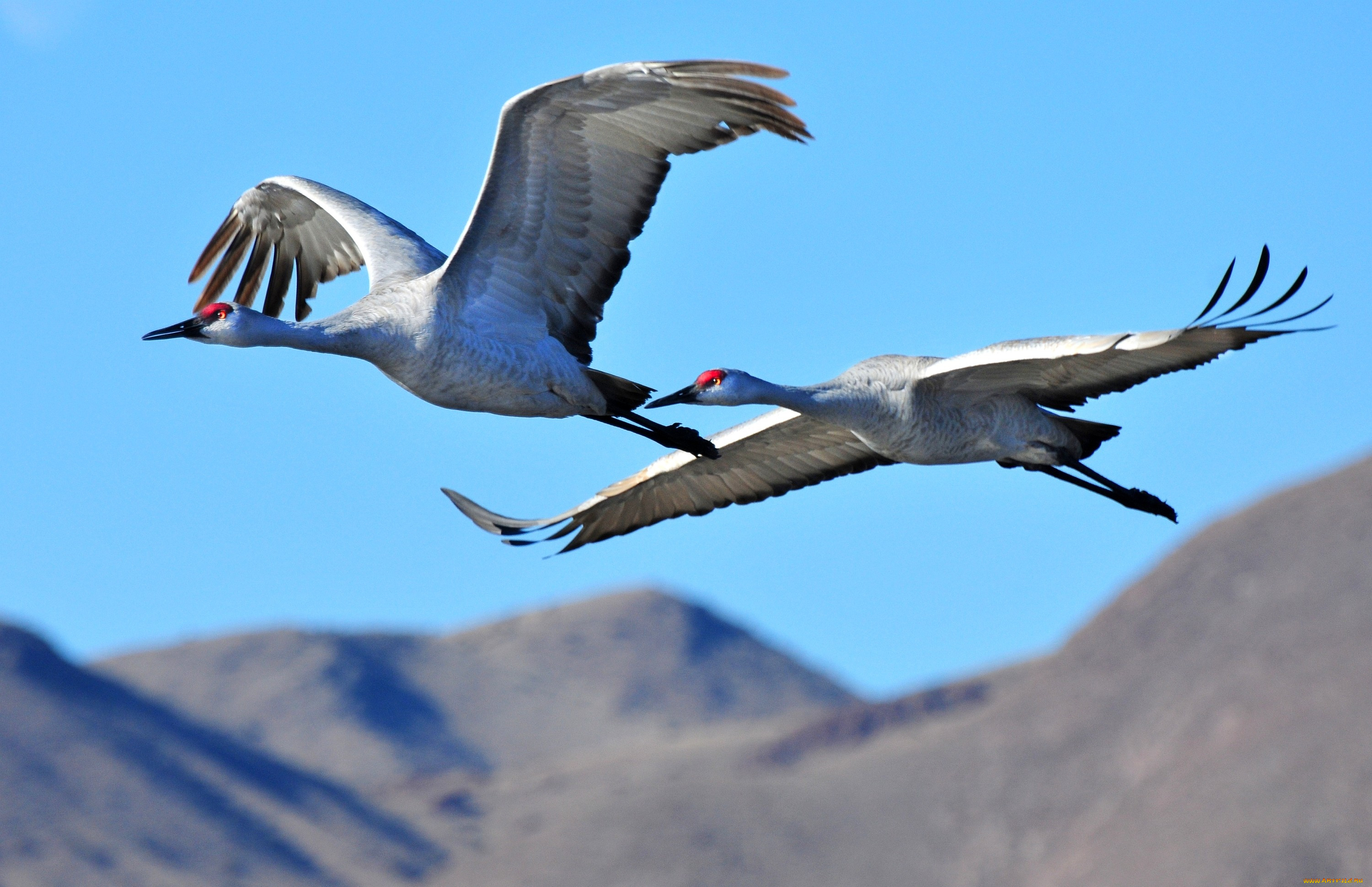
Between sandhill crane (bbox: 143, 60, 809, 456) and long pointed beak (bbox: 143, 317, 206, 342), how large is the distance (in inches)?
0.4

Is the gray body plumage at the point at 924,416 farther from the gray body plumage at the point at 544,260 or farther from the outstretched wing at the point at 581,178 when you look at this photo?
the outstretched wing at the point at 581,178

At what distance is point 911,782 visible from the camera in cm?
10275

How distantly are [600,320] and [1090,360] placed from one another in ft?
12.7

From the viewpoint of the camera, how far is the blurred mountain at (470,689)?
428 ft

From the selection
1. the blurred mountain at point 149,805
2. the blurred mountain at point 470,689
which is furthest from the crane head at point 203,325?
the blurred mountain at point 470,689

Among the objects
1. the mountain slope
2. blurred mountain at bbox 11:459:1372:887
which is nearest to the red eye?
blurred mountain at bbox 11:459:1372:887

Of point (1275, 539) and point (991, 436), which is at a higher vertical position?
point (1275, 539)

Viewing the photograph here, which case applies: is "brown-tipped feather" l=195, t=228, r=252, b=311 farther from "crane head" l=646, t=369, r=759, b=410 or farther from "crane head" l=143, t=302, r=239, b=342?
"crane head" l=646, t=369, r=759, b=410

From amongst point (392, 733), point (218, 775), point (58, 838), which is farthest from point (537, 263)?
point (392, 733)

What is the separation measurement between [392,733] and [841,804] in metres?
43.8

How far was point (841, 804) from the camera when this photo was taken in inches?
3996

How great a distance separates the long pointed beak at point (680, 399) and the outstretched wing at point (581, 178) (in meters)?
0.97

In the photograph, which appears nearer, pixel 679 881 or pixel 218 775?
pixel 679 881

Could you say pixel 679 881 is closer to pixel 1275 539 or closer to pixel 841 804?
pixel 841 804
